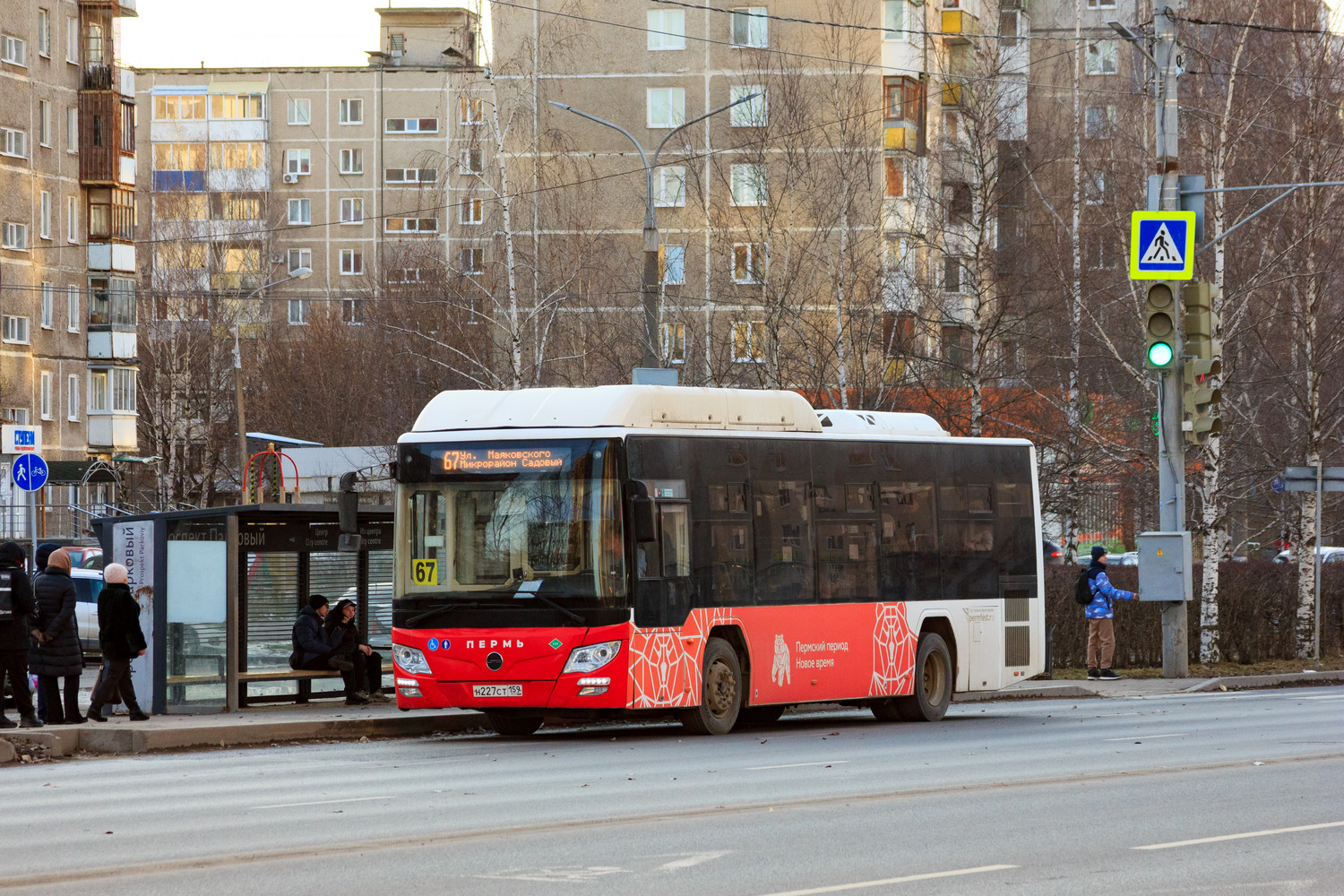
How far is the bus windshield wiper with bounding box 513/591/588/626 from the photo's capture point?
1817 cm

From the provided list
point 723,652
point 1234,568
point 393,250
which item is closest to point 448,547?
point 723,652

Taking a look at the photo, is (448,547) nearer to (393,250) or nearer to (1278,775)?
(1278,775)

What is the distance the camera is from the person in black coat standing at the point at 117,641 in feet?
64.3

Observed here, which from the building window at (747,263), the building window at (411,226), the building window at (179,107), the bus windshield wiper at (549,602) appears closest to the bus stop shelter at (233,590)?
the bus windshield wiper at (549,602)

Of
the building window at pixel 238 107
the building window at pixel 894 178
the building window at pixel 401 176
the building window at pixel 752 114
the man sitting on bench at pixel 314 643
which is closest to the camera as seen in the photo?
the man sitting on bench at pixel 314 643

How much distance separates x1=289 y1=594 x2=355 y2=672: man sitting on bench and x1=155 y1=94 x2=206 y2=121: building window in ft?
255

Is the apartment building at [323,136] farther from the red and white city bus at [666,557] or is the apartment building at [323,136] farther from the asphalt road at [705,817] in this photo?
the asphalt road at [705,817]

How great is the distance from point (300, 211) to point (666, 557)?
269ft

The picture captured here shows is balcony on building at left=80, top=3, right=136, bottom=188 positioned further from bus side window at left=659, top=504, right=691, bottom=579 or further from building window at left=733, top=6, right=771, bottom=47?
bus side window at left=659, top=504, right=691, bottom=579

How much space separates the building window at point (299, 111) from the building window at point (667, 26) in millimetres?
35928

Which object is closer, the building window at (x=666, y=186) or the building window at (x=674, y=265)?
the building window at (x=674, y=265)

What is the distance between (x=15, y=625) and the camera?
18.8 metres

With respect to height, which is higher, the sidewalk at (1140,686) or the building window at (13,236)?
the building window at (13,236)

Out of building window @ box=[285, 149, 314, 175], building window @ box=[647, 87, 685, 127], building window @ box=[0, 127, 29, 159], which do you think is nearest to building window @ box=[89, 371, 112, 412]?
building window @ box=[0, 127, 29, 159]
